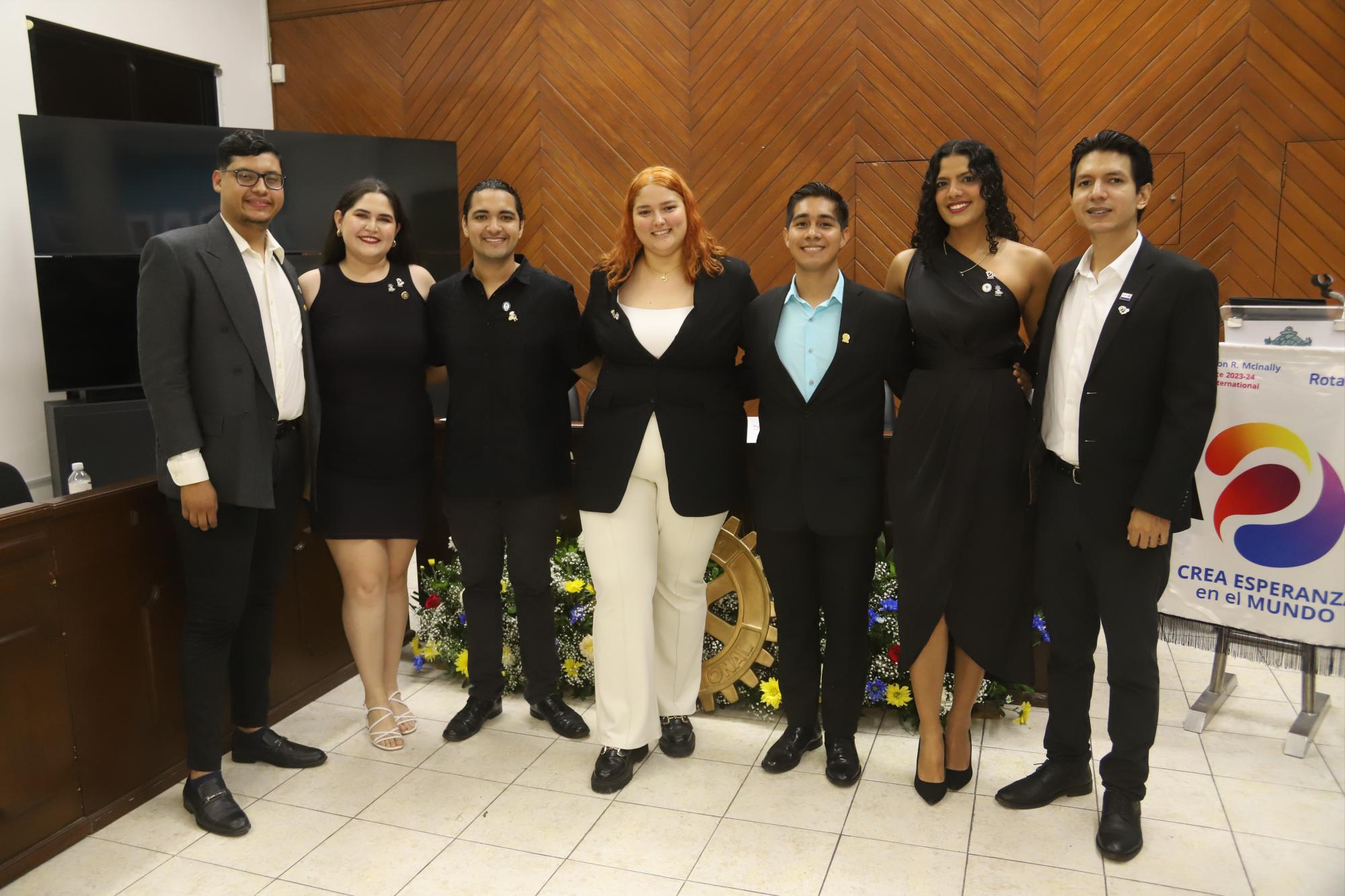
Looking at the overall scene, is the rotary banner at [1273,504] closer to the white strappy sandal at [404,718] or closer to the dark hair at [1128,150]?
the dark hair at [1128,150]

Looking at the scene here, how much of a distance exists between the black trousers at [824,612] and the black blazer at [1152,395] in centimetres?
65

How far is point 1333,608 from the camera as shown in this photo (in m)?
3.10

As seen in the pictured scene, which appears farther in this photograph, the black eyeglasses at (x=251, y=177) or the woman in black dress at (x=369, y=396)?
the woman in black dress at (x=369, y=396)

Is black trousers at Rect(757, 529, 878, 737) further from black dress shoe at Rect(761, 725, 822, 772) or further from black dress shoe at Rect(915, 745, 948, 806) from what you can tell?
black dress shoe at Rect(915, 745, 948, 806)

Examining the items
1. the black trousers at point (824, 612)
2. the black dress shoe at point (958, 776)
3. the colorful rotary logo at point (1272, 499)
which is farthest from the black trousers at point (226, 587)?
the colorful rotary logo at point (1272, 499)

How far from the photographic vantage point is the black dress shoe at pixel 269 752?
3061 millimetres

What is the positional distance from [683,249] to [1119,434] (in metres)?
1.27

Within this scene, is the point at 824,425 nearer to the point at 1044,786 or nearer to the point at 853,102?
the point at 1044,786

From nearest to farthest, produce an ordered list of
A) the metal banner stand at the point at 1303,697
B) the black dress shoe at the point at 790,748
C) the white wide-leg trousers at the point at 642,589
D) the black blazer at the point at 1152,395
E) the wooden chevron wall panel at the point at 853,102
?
the black blazer at the point at 1152,395 → the white wide-leg trousers at the point at 642,589 → the black dress shoe at the point at 790,748 → the metal banner stand at the point at 1303,697 → the wooden chevron wall panel at the point at 853,102

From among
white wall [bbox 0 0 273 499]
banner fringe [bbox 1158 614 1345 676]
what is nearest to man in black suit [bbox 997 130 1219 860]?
banner fringe [bbox 1158 614 1345 676]

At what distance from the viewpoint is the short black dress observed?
2.90 metres

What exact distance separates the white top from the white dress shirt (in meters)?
0.97


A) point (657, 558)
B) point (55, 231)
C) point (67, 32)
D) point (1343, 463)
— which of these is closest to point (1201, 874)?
point (1343, 463)

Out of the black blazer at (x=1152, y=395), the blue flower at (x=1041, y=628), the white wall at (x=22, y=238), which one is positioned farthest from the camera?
the white wall at (x=22, y=238)
